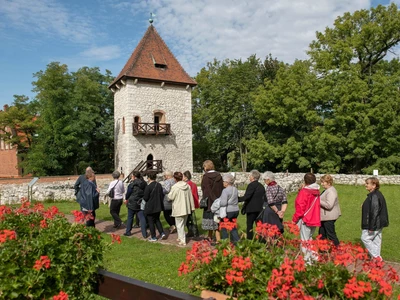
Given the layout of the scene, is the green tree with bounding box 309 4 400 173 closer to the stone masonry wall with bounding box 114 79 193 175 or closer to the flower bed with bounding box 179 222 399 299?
the stone masonry wall with bounding box 114 79 193 175

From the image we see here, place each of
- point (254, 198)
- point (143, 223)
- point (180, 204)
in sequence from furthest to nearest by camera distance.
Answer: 1. point (143, 223)
2. point (180, 204)
3. point (254, 198)

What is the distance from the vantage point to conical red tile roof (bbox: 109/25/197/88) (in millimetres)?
25781

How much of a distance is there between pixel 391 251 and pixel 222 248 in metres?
6.37

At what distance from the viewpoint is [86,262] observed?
2623 millimetres

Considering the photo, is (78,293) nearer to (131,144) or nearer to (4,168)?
(131,144)

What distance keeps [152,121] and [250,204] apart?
20.8 meters

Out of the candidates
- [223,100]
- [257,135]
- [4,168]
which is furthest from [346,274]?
[4,168]

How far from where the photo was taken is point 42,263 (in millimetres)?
2375

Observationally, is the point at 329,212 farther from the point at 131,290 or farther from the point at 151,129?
the point at 151,129

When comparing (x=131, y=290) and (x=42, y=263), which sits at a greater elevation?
(x=42, y=263)

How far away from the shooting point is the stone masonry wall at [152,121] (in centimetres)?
2548

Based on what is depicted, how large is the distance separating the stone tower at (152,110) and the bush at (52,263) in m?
22.7

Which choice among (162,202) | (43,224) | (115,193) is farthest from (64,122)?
(43,224)

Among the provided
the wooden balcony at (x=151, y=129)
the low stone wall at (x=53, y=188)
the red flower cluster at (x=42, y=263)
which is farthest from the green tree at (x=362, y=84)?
the red flower cluster at (x=42, y=263)
